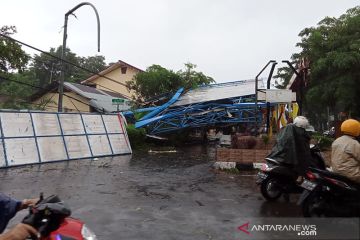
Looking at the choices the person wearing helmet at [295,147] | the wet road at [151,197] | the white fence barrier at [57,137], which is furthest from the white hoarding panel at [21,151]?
the person wearing helmet at [295,147]

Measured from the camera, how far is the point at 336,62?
21.0 m

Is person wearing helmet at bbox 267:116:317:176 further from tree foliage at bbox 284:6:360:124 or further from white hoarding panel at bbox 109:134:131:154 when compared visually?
tree foliage at bbox 284:6:360:124

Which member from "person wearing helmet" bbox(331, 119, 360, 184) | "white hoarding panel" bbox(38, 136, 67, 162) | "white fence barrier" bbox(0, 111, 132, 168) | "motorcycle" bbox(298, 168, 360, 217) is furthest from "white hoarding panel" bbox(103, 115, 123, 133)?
"person wearing helmet" bbox(331, 119, 360, 184)

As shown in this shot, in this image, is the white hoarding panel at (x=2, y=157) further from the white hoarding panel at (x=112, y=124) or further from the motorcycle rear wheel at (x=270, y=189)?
the motorcycle rear wheel at (x=270, y=189)

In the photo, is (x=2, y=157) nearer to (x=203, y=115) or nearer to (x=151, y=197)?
(x=151, y=197)

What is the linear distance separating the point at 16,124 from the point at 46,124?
1284 mm

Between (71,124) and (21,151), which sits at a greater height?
(71,124)

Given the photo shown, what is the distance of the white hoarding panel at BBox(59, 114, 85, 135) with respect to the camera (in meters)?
15.5

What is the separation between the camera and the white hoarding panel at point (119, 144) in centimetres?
1716

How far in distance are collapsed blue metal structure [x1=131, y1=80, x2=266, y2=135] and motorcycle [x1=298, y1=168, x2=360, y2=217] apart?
14.1 metres

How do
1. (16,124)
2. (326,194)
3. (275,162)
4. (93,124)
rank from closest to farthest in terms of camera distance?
1. (326,194)
2. (275,162)
3. (16,124)
4. (93,124)

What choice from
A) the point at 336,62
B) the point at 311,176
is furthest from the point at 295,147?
the point at 336,62

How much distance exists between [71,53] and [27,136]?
40.8m

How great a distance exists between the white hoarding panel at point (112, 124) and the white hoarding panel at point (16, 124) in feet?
12.8
